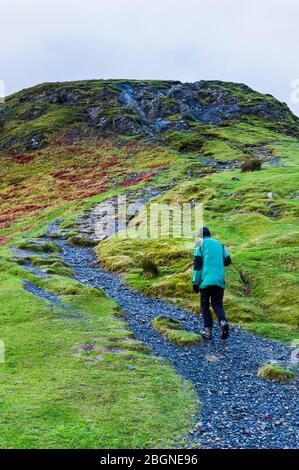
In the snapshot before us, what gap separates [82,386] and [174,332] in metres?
7.07

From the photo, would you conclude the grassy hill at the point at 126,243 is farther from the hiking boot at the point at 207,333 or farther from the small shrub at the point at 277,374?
the hiking boot at the point at 207,333

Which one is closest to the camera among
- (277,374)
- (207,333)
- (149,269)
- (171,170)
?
(277,374)

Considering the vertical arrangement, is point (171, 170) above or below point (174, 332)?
above

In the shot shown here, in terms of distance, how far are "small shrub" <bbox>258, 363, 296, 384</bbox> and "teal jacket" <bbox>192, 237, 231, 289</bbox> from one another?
13.6ft

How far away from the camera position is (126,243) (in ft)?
136

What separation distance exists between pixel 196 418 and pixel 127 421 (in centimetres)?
199

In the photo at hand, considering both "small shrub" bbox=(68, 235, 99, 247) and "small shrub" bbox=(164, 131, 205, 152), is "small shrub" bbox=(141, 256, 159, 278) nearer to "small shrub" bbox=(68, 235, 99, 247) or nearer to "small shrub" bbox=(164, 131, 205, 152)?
"small shrub" bbox=(68, 235, 99, 247)

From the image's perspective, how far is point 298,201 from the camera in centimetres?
4750

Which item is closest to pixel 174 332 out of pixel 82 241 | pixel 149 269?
pixel 149 269

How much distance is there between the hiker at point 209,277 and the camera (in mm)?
20344

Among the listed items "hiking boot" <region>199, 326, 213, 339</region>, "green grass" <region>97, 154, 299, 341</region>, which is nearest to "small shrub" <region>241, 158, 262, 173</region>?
"green grass" <region>97, 154, 299, 341</region>

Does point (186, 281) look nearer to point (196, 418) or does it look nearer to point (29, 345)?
point (29, 345)

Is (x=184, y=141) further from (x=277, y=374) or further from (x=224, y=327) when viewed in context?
(x=277, y=374)

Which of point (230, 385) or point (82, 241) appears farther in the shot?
point (82, 241)
